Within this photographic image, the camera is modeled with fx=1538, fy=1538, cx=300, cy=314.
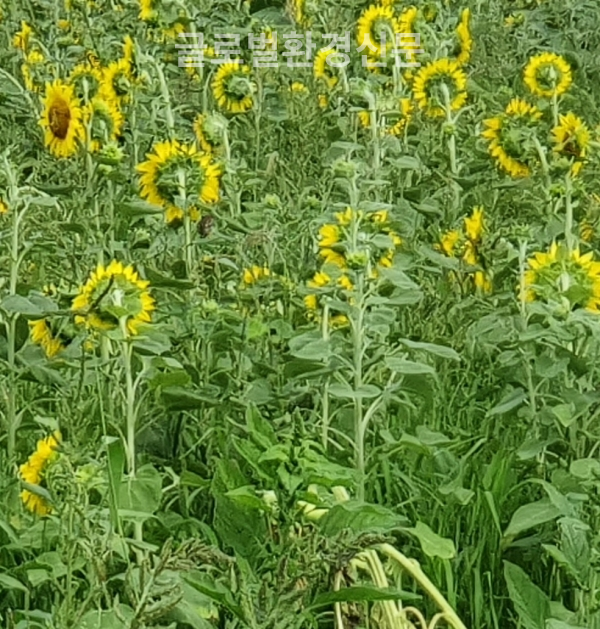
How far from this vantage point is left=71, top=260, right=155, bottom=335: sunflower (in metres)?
2.04

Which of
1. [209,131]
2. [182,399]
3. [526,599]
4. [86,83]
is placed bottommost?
[526,599]

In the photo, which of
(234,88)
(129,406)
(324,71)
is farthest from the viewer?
(324,71)

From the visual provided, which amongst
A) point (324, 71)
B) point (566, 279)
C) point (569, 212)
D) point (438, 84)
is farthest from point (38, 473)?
point (324, 71)

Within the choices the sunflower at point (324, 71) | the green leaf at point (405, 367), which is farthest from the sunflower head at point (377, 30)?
the green leaf at point (405, 367)

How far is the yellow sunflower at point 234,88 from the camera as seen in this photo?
3.75m

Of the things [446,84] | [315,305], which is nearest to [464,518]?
[315,305]

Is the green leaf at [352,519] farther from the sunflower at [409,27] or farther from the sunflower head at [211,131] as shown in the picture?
the sunflower at [409,27]

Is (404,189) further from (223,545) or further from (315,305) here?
(223,545)

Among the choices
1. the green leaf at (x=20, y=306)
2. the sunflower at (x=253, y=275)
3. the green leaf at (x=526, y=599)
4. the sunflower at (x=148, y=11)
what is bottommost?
the green leaf at (x=526, y=599)

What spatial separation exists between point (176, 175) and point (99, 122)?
49 centimetres

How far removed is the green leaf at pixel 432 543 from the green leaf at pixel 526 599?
0.07 metres

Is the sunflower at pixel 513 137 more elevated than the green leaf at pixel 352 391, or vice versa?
the sunflower at pixel 513 137

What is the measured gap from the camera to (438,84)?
3605 mm

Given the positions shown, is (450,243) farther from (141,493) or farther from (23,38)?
(23,38)
